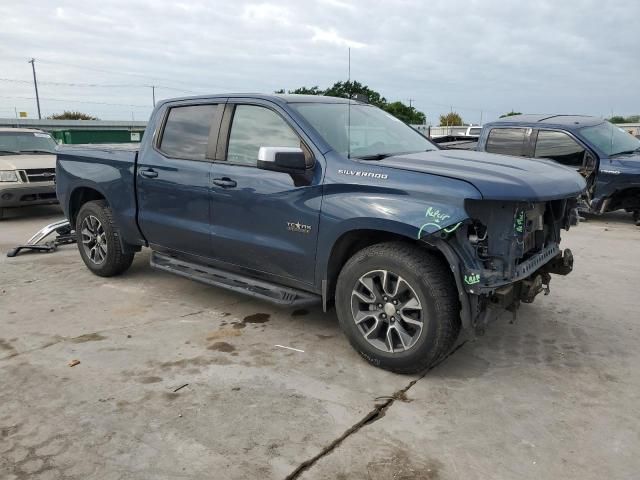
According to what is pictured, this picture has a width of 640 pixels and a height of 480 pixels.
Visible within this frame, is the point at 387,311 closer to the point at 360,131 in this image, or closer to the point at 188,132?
the point at 360,131

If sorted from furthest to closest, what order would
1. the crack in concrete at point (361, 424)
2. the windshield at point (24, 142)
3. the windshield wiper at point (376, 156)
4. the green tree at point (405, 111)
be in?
the green tree at point (405, 111)
the windshield at point (24, 142)
the windshield wiper at point (376, 156)
the crack in concrete at point (361, 424)

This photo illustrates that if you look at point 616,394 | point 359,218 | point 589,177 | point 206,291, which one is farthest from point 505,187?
point 589,177

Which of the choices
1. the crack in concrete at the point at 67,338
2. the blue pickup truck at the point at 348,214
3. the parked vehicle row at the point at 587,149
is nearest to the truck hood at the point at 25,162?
the blue pickup truck at the point at 348,214

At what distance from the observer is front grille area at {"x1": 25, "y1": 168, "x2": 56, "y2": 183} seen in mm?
9680

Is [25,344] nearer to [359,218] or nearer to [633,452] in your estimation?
[359,218]

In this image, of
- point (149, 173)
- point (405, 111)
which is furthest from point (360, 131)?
point (405, 111)

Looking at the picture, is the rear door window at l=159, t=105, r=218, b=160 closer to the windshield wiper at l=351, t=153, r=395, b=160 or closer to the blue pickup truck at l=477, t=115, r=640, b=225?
the windshield wiper at l=351, t=153, r=395, b=160

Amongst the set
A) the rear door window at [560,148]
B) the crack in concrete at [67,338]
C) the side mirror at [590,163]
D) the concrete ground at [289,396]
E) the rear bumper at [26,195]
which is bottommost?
the crack in concrete at [67,338]

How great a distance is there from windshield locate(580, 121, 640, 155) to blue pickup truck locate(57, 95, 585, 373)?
5.47 meters

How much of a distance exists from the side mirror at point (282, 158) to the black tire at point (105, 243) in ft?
8.28

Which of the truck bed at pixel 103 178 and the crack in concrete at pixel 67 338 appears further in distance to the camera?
the truck bed at pixel 103 178

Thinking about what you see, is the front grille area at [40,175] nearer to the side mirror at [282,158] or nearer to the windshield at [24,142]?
the windshield at [24,142]

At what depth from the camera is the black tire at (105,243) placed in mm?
5648

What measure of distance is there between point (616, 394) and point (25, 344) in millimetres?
4123
